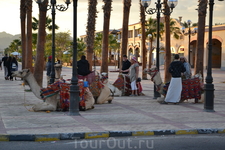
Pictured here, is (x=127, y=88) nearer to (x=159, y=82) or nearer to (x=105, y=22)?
(x=159, y=82)

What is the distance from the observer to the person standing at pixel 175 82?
13.8 metres

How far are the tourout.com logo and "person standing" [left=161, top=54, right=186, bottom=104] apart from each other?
19.7ft

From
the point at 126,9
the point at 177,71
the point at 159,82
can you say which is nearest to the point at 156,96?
the point at 159,82

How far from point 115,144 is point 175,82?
660 centimetres

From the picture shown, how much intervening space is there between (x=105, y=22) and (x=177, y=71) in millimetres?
11363

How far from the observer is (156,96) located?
15945 mm

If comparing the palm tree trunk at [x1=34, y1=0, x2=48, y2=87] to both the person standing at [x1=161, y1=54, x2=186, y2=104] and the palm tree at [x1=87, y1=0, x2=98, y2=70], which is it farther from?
the person standing at [x1=161, y1=54, x2=186, y2=104]

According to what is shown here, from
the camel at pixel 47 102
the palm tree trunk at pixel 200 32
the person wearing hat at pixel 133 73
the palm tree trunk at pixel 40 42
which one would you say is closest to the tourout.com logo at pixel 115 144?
the camel at pixel 47 102

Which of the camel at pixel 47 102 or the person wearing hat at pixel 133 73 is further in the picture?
the person wearing hat at pixel 133 73

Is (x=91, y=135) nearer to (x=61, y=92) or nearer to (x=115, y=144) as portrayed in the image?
(x=115, y=144)

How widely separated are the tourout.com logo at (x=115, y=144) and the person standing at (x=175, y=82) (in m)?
6.00

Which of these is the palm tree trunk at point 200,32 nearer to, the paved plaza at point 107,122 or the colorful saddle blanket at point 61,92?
the paved plaza at point 107,122

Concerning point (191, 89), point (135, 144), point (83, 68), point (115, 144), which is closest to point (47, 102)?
point (83, 68)

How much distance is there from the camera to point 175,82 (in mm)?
13758
